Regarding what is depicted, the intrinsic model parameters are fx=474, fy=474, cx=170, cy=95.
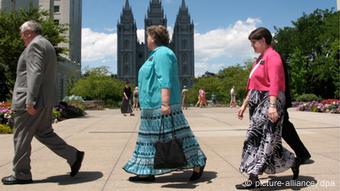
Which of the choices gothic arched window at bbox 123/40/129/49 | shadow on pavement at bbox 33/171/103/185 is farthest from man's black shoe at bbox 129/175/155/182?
gothic arched window at bbox 123/40/129/49

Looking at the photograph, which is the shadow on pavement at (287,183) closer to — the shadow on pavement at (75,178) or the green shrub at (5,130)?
the shadow on pavement at (75,178)

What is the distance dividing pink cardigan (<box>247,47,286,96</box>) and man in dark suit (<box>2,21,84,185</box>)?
2505 mm

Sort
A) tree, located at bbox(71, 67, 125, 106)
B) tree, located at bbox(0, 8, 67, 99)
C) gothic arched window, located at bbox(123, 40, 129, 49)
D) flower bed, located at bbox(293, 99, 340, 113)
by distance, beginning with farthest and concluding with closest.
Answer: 1. gothic arched window, located at bbox(123, 40, 129, 49)
2. tree, located at bbox(71, 67, 125, 106)
3. flower bed, located at bbox(293, 99, 340, 113)
4. tree, located at bbox(0, 8, 67, 99)

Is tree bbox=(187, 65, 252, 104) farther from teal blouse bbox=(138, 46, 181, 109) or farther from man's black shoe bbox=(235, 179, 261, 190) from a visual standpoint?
man's black shoe bbox=(235, 179, 261, 190)

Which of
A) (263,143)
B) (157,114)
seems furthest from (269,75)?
(157,114)

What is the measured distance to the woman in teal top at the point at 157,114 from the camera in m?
5.68

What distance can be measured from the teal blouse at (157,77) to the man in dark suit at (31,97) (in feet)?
3.82

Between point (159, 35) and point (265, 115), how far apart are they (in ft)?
5.39

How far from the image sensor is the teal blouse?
5.64 m

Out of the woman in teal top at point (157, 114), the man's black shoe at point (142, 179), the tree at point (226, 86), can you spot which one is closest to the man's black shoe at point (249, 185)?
the woman in teal top at point (157, 114)

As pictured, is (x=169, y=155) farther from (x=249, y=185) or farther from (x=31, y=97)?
(x=31, y=97)

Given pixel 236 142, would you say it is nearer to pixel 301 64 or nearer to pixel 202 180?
Answer: pixel 202 180

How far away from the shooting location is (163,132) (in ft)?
18.7

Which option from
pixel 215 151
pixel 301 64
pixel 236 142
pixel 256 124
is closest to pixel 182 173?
pixel 256 124
